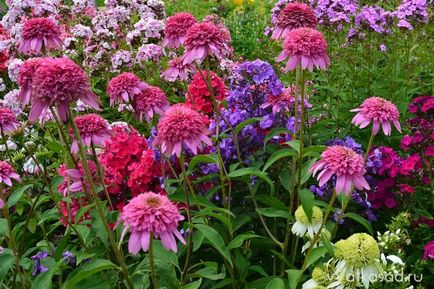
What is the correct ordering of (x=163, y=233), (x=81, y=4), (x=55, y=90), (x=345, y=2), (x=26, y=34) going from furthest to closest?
1. (x=81, y=4)
2. (x=345, y=2)
3. (x=26, y=34)
4. (x=55, y=90)
5. (x=163, y=233)

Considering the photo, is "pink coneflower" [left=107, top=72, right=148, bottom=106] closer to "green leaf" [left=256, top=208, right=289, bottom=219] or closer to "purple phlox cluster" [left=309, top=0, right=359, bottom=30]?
"green leaf" [left=256, top=208, right=289, bottom=219]

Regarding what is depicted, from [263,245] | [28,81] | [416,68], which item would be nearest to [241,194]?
[263,245]

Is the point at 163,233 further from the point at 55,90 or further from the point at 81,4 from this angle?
the point at 81,4

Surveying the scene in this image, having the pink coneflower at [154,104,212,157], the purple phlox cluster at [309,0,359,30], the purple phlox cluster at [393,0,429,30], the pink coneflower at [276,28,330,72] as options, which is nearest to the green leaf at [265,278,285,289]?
the pink coneflower at [154,104,212,157]

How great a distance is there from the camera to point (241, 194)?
263 cm

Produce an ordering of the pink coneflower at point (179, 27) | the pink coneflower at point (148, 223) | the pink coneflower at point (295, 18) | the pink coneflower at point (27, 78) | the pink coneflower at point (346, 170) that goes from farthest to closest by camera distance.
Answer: the pink coneflower at point (179, 27) → the pink coneflower at point (295, 18) → the pink coneflower at point (27, 78) → the pink coneflower at point (346, 170) → the pink coneflower at point (148, 223)

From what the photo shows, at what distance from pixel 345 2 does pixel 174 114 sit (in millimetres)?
1949

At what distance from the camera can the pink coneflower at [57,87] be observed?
165 cm

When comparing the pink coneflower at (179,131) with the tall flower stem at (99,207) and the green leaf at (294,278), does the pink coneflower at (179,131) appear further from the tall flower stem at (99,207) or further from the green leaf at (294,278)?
the green leaf at (294,278)

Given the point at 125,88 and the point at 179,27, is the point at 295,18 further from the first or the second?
the point at 125,88

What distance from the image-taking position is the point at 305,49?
6.62 feet

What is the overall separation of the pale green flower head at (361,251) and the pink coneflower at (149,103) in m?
0.79

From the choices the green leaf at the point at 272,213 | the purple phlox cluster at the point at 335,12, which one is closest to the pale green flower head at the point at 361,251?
the green leaf at the point at 272,213

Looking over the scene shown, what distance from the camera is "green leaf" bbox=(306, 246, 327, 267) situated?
199cm
